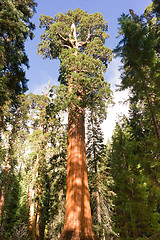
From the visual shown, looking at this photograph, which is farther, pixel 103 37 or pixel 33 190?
pixel 33 190

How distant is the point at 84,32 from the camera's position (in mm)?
9562

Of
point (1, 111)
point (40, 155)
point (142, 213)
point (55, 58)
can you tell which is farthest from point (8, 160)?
point (142, 213)

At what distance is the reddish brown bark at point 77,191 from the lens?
374 centimetres

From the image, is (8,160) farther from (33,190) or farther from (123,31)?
(123,31)

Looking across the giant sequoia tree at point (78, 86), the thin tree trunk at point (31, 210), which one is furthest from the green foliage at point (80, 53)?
the thin tree trunk at point (31, 210)

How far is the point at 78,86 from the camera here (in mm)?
6211

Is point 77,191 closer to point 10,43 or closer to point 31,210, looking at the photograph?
point 31,210

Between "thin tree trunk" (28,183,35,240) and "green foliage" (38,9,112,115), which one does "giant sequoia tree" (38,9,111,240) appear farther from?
"thin tree trunk" (28,183,35,240)

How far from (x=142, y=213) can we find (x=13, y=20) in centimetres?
1272

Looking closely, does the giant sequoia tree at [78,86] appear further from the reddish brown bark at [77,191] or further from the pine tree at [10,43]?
the pine tree at [10,43]

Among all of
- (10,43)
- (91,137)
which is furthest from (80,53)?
(91,137)

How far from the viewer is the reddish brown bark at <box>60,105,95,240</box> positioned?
374 cm

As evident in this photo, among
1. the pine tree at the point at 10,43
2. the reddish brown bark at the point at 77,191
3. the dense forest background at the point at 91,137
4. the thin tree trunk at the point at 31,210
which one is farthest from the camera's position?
the thin tree trunk at the point at 31,210

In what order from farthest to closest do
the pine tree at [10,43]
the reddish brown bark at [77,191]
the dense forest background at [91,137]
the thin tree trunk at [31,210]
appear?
the thin tree trunk at [31,210] < the pine tree at [10,43] < the dense forest background at [91,137] < the reddish brown bark at [77,191]
